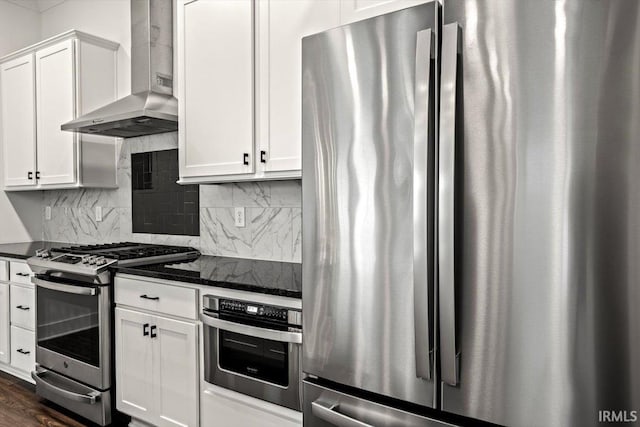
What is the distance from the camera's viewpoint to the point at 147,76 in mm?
2832

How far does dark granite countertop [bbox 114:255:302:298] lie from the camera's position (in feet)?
6.13

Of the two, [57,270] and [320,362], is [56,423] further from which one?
[320,362]

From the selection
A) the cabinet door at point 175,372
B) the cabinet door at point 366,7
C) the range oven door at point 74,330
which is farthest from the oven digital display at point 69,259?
the cabinet door at point 366,7

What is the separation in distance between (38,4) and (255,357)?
13.5ft

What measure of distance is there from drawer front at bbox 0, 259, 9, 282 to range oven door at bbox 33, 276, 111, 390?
1.87 ft

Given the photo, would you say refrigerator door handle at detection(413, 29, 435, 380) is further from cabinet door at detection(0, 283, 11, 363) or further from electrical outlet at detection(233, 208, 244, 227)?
cabinet door at detection(0, 283, 11, 363)

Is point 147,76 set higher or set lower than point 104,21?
lower

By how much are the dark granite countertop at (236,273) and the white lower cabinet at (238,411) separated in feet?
1.54

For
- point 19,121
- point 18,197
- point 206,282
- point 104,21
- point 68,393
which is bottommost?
point 68,393

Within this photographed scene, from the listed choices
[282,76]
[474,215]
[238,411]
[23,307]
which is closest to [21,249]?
[23,307]

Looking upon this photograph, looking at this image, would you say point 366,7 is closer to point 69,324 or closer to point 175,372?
point 175,372

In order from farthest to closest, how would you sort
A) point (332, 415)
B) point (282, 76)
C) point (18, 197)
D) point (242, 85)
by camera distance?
point (18, 197)
point (242, 85)
point (282, 76)
point (332, 415)

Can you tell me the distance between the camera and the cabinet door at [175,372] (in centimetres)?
211

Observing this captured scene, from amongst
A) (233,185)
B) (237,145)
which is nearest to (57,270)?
(233,185)
